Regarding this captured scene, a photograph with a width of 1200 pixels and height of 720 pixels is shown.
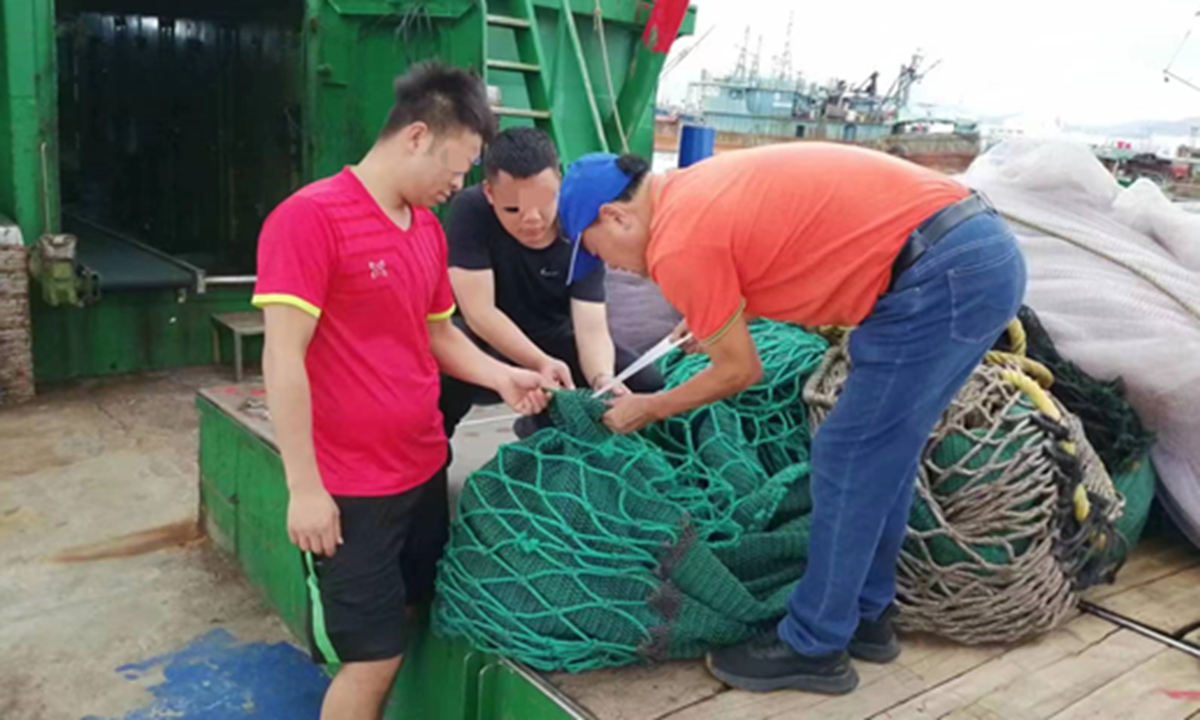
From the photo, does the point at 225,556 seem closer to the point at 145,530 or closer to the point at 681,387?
the point at 145,530

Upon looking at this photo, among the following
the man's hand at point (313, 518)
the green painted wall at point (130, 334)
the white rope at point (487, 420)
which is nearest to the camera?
the man's hand at point (313, 518)

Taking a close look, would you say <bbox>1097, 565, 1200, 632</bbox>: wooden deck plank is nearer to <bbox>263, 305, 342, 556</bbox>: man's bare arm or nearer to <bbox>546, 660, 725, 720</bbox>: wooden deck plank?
<bbox>546, 660, 725, 720</bbox>: wooden deck plank

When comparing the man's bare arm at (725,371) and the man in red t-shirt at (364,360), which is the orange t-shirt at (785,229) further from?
the man in red t-shirt at (364,360)

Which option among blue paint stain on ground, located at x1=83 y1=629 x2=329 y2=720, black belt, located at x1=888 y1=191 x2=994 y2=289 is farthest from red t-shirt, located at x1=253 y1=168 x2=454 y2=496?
blue paint stain on ground, located at x1=83 y1=629 x2=329 y2=720

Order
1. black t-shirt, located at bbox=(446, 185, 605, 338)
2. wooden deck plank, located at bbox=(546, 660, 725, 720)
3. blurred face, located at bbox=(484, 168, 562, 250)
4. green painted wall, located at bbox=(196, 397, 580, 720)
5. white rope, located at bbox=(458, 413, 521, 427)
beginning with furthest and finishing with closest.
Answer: white rope, located at bbox=(458, 413, 521, 427) < black t-shirt, located at bbox=(446, 185, 605, 338) < blurred face, located at bbox=(484, 168, 562, 250) < green painted wall, located at bbox=(196, 397, 580, 720) < wooden deck plank, located at bbox=(546, 660, 725, 720)

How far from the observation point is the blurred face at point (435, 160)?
2.08 m

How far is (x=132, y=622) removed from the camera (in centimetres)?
354

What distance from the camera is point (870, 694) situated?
2.27 metres

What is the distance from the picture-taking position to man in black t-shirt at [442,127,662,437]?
8.66ft

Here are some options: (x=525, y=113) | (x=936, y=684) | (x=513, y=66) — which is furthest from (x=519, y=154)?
(x=513, y=66)

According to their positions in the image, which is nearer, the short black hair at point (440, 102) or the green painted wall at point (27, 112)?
the short black hair at point (440, 102)

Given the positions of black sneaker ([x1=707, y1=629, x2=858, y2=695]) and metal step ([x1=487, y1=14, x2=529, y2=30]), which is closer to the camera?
black sneaker ([x1=707, y1=629, x2=858, y2=695])

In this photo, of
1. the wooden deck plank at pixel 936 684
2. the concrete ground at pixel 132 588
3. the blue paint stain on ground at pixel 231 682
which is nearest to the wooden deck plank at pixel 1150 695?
the wooden deck plank at pixel 936 684

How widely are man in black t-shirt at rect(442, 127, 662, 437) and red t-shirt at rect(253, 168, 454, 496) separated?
38 cm
